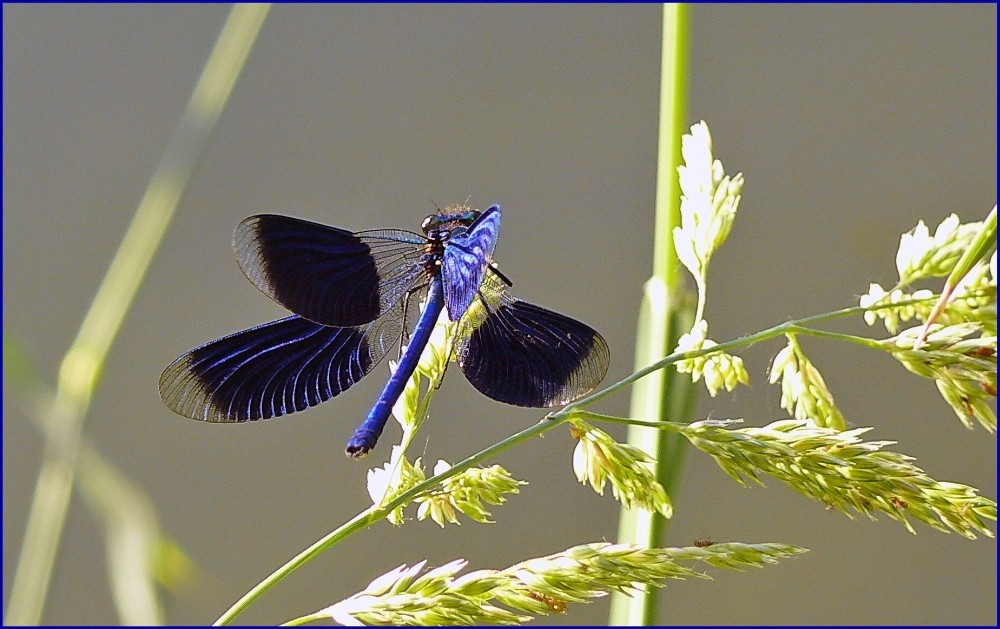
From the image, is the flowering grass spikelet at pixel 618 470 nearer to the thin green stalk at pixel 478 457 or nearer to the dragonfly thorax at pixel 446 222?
the thin green stalk at pixel 478 457

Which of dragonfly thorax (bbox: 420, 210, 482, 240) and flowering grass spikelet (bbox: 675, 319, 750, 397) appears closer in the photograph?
flowering grass spikelet (bbox: 675, 319, 750, 397)

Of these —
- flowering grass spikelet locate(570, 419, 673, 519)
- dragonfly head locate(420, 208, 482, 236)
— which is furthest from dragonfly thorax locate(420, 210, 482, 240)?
flowering grass spikelet locate(570, 419, 673, 519)

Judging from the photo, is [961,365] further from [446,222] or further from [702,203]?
[446,222]

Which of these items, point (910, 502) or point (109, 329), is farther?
point (109, 329)

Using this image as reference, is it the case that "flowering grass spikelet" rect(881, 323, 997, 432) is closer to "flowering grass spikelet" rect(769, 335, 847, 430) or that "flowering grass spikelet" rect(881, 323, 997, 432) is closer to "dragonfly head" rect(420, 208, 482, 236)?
"flowering grass spikelet" rect(769, 335, 847, 430)

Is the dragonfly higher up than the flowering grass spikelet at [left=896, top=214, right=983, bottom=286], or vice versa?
the flowering grass spikelet at [left=896, top=214, right=983, bottom=286]

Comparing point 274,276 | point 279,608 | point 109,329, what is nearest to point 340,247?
point 274,276

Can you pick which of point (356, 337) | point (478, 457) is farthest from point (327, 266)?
point (478, 457)

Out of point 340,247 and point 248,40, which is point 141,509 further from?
point 248,40
